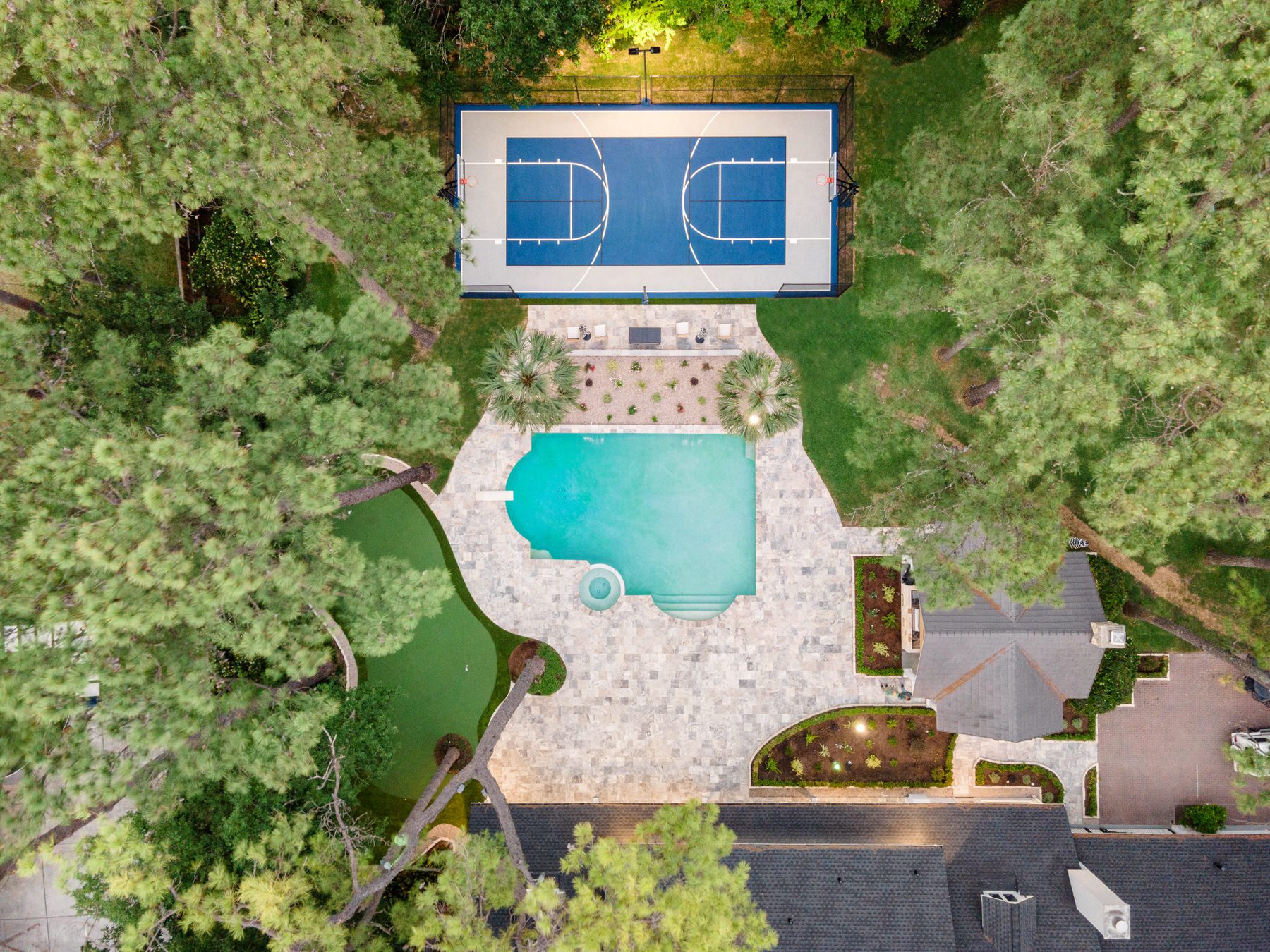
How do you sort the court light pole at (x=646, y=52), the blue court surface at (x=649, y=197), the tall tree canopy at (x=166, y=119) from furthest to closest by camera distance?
1. the blue court surface at (x=649, y=197)
2. the court light pole at (x=646, y=52)
3. the tall tree canopy at (x=166, y=119)

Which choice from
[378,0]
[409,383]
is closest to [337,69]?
[378,0]

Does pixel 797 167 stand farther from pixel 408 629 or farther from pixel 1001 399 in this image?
pixel 408 629

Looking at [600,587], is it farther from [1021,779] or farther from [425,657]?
[1021,779]

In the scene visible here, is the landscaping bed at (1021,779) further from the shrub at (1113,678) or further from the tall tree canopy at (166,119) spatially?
the tall tree canopy at (166,119)

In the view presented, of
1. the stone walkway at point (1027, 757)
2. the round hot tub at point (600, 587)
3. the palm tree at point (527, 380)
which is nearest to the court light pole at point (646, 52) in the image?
the palm tree at point (527, 380)

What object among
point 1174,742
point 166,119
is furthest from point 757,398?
point 1174,742

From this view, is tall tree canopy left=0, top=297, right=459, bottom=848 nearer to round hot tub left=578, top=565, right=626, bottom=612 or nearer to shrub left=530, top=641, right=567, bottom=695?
round hot tub left=578, top=565, right=626, bottom=612

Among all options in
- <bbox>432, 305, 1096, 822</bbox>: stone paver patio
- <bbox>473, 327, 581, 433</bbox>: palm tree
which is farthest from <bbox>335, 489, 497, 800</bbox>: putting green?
<bbox>473, 327, 581, 433</bbox>: palm tree
